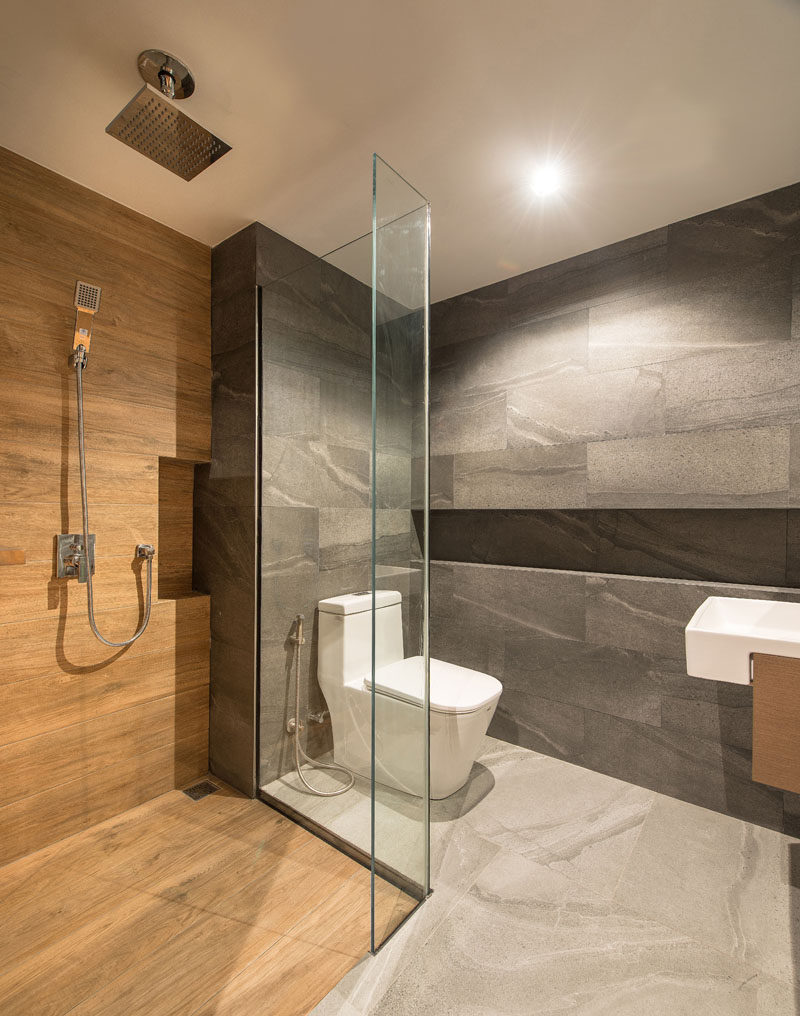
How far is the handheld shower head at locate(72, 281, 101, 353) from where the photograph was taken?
66.7 inches

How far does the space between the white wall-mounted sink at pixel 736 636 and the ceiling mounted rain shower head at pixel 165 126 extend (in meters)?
2.03

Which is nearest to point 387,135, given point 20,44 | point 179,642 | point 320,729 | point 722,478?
point 20,44

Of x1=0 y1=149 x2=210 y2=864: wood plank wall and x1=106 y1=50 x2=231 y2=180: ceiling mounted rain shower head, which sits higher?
x1=106 y1=50 x2=231 y2=180: ceiling mounted rain shower head

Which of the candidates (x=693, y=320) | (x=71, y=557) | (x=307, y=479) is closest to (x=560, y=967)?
(x=307, y=479)

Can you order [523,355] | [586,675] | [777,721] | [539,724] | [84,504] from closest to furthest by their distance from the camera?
[777,721], [84,504], [586,675], [539,724], [523,355]

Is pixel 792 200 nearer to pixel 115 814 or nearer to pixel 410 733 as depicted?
pixel 410 733

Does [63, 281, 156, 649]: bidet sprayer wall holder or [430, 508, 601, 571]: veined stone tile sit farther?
[430, 508, 601, 571]: veined stone tile

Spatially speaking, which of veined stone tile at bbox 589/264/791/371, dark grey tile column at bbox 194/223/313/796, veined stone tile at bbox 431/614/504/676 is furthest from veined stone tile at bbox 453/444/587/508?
dark grey tile column at bbox 194/223/313/796

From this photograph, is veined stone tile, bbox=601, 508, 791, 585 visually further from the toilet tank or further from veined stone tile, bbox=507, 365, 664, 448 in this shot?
the toilet tank

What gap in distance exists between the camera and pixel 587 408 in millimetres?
2211

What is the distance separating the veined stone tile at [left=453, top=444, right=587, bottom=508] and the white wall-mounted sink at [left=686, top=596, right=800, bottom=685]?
71 cm

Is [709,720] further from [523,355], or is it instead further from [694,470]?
[523,355]

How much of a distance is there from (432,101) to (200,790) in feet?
8.41

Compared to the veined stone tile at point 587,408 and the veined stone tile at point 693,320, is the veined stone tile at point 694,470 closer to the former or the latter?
the veined stone tile at point 587,408
